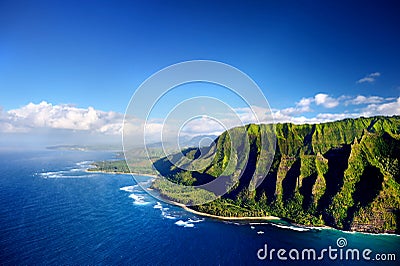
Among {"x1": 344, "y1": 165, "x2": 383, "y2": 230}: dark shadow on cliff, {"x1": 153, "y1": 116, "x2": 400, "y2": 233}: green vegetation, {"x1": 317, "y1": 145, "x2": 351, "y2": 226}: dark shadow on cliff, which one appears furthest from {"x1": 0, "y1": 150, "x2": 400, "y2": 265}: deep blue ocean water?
{"x1": 317, "y1": 145, "x2": 351, "y2": 226}: dark shadow on cliff

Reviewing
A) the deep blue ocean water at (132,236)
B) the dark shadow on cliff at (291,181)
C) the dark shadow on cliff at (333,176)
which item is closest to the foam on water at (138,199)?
the deep blue ocean water at (132,236)

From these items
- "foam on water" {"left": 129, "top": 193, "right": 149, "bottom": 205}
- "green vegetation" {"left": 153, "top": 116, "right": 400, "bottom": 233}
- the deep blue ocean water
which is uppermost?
"green vegetation" {"left": 153, "top": 116, "right": 400, "bottom": 233}

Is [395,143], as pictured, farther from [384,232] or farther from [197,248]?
[197,248]

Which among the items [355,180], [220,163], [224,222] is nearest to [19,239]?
[224,222]

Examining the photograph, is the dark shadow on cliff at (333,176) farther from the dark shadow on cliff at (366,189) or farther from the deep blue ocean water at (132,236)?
the deep blue ocean water at (132,236)

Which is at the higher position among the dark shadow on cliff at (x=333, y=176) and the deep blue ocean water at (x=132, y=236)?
the dark shadow on cliff at (x=333, y=176)

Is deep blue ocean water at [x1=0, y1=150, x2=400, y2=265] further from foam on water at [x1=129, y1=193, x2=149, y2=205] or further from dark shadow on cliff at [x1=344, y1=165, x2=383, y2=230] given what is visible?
dark shadow on cliff at [x1=344, y1=165, x2=383, y2=230]
